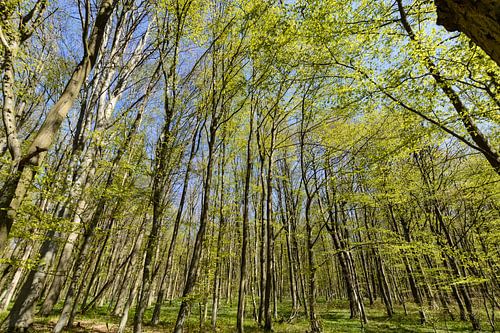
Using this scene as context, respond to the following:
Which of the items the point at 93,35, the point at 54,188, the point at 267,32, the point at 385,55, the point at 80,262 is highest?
the point at 267,32

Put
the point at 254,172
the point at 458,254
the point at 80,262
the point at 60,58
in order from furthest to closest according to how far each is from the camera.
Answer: the point at 254,172
the point at 60,58
the point at 458,254
the point at 80,262

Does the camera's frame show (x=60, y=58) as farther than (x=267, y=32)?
Yes

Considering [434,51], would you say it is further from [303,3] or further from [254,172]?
[254,172]

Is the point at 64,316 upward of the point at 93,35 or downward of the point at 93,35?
downward

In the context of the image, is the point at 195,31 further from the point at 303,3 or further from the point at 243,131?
the point at 243,131

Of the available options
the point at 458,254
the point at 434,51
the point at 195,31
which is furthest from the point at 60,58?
the point at 458,254

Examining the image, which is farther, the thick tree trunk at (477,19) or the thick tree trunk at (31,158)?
the thick tree trunk at (31,158)

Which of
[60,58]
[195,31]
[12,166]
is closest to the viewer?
[12,166]

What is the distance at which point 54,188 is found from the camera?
5320mm

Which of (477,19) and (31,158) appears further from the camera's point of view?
(31,158)

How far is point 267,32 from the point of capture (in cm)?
764

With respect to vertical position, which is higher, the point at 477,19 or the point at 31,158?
the point at 31,158

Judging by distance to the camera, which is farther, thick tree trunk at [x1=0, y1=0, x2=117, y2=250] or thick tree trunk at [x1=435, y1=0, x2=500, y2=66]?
thick tree trunk at [x1=0, y1=0, x2=117, y2=250]

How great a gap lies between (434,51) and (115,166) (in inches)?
382
